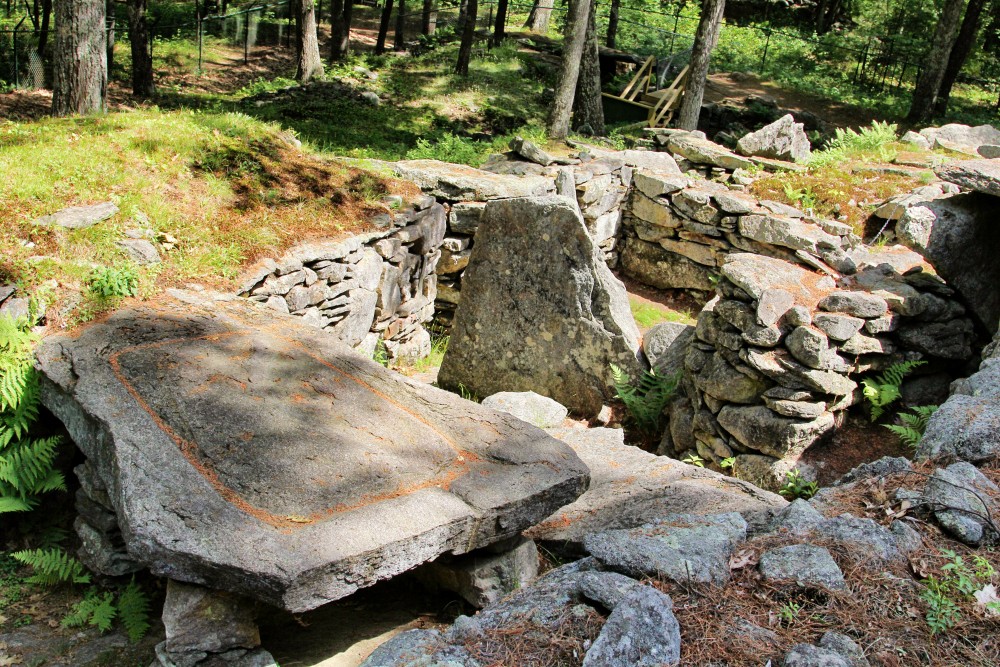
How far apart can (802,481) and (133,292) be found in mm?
5480

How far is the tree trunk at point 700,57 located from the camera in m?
14.3

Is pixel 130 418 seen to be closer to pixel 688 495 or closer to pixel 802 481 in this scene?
pixel 688 495

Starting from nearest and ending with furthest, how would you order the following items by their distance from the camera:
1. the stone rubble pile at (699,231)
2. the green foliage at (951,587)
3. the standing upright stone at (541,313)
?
the green foliage at (951,587) < the standing upright stone at (541,313) < the stone rubble pile at (699,231)

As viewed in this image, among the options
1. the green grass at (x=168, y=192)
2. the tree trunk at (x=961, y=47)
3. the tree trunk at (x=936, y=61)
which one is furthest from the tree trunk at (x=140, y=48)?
the tree trunk at (x=961, y=47)

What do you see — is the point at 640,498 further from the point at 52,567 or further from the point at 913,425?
the point at 52,567

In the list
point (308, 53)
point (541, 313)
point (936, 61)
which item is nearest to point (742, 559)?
point (541, 313)

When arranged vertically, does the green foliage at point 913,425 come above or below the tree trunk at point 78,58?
below

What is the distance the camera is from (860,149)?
1269 cm

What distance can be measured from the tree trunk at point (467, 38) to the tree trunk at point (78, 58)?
11.8m

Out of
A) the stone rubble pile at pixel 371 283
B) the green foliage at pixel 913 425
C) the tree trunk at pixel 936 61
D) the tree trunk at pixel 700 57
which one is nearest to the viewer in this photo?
the green foliage at pixel 913 425

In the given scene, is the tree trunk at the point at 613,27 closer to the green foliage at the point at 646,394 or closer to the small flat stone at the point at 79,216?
the green foliage at the point at 646,394

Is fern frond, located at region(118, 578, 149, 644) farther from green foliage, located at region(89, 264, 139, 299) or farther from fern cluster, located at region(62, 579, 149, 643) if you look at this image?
green foliage, located at region(89, 264, 139, 299)

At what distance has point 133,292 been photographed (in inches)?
208

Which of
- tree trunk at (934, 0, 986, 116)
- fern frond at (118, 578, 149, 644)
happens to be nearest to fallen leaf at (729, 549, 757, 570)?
fern frond at (118, 578, 149, 644)
